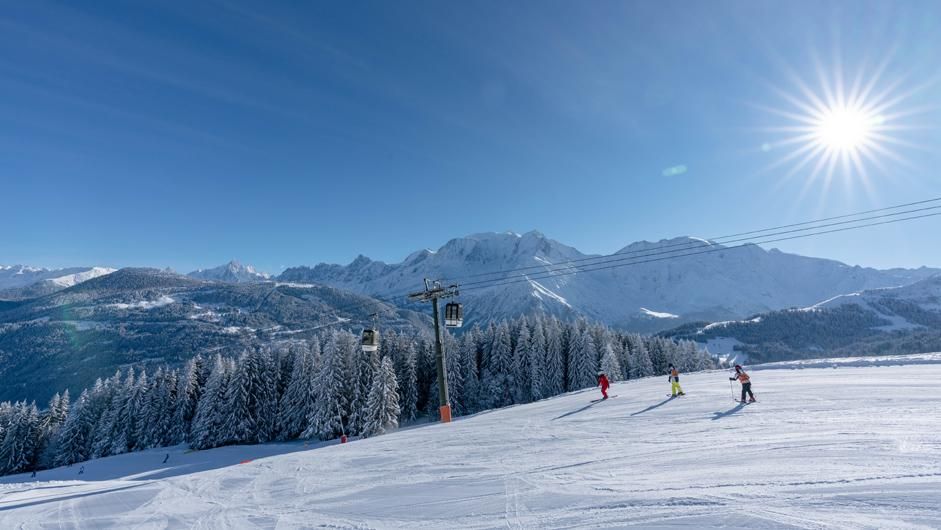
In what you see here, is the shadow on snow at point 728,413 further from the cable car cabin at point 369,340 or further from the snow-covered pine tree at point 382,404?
the snow-covered pine tree at point 382,404

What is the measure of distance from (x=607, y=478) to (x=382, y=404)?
44092mm

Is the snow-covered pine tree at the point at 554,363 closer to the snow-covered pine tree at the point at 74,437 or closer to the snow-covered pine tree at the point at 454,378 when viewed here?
the snow-covered pine tree at the point at 454,378

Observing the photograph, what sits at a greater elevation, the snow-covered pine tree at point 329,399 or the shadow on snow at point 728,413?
the shadow on snow at point 728,413

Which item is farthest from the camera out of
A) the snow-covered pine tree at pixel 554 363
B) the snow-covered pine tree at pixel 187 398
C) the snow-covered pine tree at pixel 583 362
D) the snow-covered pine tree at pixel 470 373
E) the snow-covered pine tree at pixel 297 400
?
the snow-covered pine tree at pixel 554 363

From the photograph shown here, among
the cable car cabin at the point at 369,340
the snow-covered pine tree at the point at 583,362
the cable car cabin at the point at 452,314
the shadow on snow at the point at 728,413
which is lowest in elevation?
the snow-covered pine tree at the point at 583,362

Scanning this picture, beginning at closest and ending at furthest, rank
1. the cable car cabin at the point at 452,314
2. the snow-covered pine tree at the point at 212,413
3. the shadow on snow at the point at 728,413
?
1. the shadow on snow at the point at 728,413
2. the cable car cabin at the point at 452,314
3. the snow-covered pine tree at the point at 212,413

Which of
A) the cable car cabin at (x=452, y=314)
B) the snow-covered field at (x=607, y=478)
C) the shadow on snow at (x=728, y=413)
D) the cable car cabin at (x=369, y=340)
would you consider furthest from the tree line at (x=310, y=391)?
the shadow on snow at (x=728, y=413)

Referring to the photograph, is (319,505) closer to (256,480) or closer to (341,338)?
(256,480)

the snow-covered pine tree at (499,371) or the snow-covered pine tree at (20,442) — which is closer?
the snow-covered pine tree at (20,442)

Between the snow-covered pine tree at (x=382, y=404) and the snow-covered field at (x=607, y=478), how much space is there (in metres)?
34.4

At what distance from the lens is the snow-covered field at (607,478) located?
19.2ft

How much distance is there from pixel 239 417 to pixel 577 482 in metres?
59.2

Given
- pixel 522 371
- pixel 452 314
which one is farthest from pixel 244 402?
pixel 452 314

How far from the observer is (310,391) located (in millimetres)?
55469
